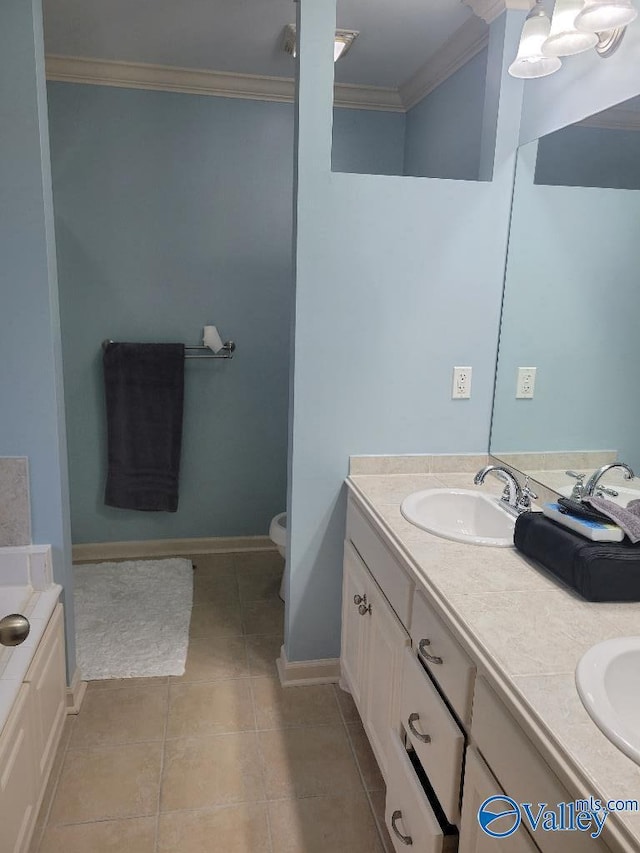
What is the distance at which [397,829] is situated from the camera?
148 centimetres

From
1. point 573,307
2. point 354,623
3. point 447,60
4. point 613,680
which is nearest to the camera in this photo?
point 613,680

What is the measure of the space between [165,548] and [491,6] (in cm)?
290

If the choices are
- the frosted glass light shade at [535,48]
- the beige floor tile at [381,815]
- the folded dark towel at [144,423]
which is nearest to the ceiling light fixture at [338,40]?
the frosted glass light shade at [535,48]

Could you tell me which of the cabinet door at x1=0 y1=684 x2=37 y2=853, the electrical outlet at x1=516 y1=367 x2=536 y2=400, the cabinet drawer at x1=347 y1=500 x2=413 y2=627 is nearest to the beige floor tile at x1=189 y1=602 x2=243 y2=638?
the cabinet drawer at x1=347 y1=500 x2=413 y2=627

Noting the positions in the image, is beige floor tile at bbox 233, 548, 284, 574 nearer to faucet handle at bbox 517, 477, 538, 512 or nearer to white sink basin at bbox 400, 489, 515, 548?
white sink basin at bbox 400, 489, 515, 548

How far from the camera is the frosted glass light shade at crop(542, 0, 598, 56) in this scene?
60.4 inches

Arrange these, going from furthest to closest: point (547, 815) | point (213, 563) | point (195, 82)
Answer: point (213, 563)
point (195, 82)
point (547, 815)

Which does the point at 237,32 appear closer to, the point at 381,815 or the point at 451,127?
the point at 451,127

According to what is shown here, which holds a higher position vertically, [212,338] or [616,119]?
[616,119]

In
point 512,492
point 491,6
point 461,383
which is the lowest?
point 512,492

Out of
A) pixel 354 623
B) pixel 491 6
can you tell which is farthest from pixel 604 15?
pixel 354 623

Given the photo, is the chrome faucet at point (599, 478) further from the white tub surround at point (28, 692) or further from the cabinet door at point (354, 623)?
the white tub surround at point (28, 692)

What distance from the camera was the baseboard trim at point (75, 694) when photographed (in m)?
2.16

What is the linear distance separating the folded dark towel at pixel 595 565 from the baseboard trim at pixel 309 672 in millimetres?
1238
